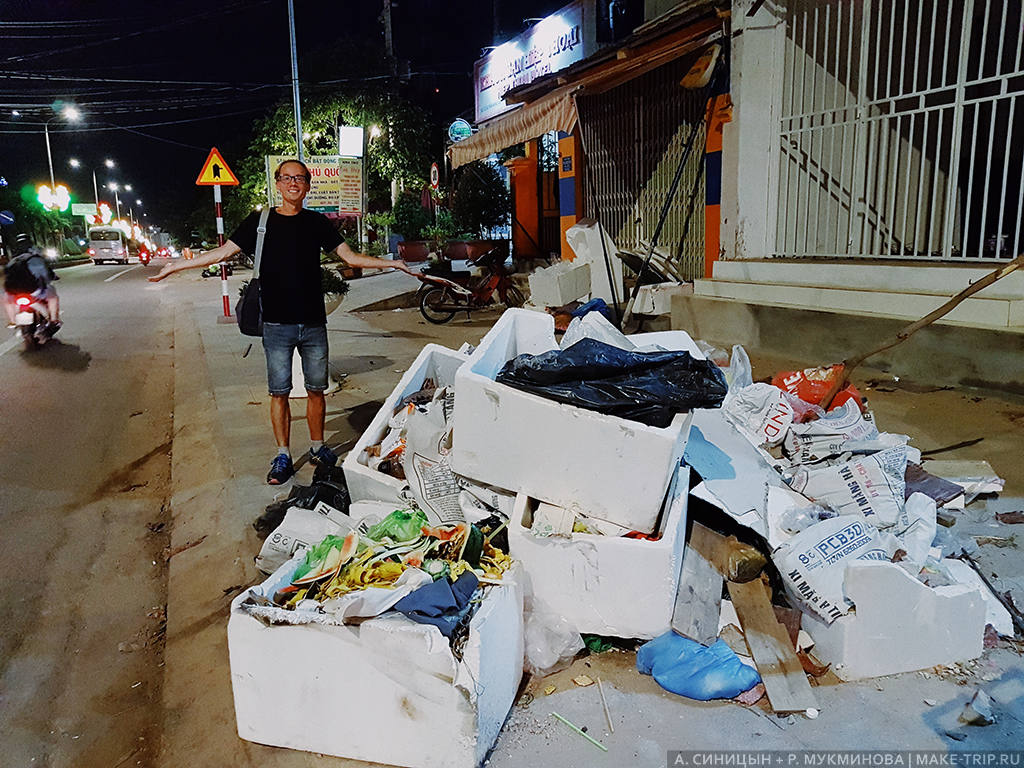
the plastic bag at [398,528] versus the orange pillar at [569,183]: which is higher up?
the orange pillar at [569,183]

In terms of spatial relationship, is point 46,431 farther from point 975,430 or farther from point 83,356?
point 975,430

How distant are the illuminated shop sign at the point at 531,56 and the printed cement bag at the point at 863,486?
10.7 m

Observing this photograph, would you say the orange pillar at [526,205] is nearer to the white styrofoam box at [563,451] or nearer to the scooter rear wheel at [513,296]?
the scooter rear wheel at [513,296]

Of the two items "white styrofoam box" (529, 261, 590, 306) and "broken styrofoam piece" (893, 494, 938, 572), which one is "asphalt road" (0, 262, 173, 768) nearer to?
"broken styrofoam piece" (893, 494, 938, 572)

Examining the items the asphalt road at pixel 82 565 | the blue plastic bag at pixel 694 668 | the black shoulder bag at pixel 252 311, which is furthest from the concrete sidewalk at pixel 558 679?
the black shoulder bag at pixel 252 311

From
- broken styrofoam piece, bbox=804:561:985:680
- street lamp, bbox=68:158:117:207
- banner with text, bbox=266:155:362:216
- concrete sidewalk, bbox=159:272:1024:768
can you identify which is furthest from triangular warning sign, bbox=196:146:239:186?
street lamp, bbox=68:158:117:207

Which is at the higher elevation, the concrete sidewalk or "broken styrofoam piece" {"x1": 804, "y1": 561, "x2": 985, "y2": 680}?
"broken styrofoam piece" {"x1": 804, "y1": 561, "x2": 985, "y2": 680}

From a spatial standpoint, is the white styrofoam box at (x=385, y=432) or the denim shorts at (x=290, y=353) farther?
the denim shorts at (x=290, y=353)

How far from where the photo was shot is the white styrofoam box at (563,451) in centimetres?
262

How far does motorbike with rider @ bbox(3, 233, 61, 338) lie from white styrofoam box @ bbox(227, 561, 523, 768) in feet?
35.5

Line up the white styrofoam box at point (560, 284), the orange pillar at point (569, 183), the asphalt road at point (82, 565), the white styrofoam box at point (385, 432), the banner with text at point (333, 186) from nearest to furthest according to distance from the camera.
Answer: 1. the asphalt road at point (82, 565)
2. the white styrofoam box at point (385, 432)
3. the white styrofoam box at point (560, 284)
4. the orange pillar at point (569, 183)
5. the banner with text at point (333, 186)

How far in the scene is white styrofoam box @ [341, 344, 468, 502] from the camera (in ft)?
11.5

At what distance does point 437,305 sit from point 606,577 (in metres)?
9.82

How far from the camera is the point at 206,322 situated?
13039 millimetres
